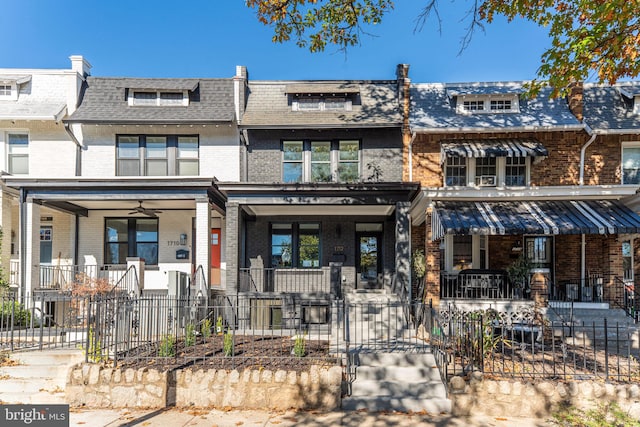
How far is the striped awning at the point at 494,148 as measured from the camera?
44.4 feet

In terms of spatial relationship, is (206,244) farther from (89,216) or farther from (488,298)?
(488,298)

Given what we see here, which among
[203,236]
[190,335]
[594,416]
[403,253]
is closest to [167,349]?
[190,335]

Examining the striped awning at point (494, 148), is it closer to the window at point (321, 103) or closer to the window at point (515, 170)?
the window at point (515, 170)

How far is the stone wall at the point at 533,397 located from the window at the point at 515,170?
851 cm

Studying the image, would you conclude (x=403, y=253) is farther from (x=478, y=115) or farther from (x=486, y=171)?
(x=478, y=115)

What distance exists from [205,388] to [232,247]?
19.6ft

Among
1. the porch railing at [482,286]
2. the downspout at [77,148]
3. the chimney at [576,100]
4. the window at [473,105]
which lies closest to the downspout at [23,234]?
the downspout at [77,148]

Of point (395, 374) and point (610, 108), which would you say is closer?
point (395, 374)

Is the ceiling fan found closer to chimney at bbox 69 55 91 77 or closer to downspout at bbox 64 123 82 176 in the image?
downspout at bbox 64 123 82 176

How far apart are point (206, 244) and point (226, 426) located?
7.15 metres

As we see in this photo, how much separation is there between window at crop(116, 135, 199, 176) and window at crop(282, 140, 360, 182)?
127 inches

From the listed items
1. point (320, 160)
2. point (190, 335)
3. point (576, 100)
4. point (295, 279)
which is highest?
point (576, 100)

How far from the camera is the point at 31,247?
1309 cm

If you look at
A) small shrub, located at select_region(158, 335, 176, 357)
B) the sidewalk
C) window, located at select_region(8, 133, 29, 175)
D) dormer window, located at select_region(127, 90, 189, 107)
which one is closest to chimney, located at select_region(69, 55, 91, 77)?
dormer window, located at select_region(127, 90, 189, 107)
